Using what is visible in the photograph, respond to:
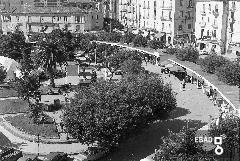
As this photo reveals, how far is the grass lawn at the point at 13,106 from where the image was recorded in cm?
4750

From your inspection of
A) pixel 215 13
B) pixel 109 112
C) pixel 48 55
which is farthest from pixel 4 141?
pixel 215 13

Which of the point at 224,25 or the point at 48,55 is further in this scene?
the point at 224,25

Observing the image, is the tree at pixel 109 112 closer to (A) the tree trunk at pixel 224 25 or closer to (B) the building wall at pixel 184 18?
(A) the tree trunk at pixel 224 25

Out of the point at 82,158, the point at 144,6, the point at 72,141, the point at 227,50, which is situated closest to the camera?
the point at 82,158

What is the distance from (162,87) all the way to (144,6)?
61.5m

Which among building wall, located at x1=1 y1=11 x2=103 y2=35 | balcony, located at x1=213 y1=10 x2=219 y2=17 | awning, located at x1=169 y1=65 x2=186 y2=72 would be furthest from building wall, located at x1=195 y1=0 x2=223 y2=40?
building wall, located at x1=1 y1=11 x2=103 y2=35

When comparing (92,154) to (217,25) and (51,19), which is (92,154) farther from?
(51,19)

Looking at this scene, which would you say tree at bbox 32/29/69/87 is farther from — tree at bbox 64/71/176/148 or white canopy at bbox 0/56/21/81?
tree at bbox 64/71/176/148

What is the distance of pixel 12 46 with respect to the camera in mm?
75562

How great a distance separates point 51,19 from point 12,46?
2405 centimetres

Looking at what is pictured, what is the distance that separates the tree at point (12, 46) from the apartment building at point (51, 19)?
828 inches

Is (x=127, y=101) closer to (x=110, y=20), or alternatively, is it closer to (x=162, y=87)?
(x=162, y=87)

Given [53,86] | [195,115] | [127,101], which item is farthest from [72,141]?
[53,86]

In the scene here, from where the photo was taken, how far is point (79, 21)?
322 feet
